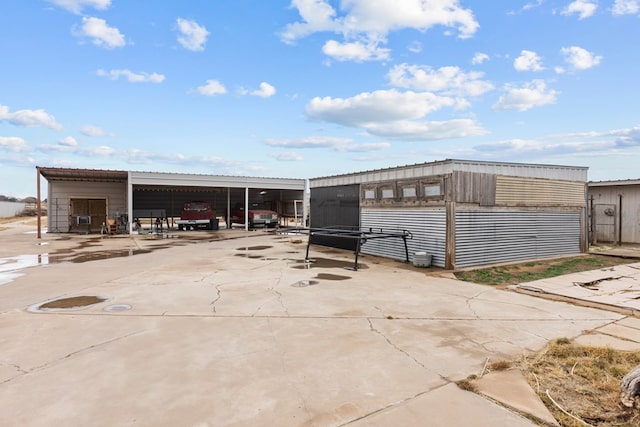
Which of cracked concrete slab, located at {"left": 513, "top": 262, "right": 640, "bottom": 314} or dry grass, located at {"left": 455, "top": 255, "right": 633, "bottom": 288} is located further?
dry grass, located at {"left": 455, "top": 255, "right": 633, "bottom": 288}

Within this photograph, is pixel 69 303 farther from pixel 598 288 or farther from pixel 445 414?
pixel 598 288

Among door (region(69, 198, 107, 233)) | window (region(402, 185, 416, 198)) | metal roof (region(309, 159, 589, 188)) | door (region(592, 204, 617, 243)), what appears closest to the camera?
metal roof (region(309, 159, 589, 188))

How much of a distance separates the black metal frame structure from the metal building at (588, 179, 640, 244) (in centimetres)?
1192

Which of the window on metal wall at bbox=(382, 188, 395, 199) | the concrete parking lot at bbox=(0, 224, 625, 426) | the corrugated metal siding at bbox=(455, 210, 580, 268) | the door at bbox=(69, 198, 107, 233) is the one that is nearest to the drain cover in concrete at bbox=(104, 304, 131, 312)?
the concrete parking lot at bbox=(0, 224, 625, 426)

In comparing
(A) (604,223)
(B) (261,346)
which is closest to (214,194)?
(A) (604,223)

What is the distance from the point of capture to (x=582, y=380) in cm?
429

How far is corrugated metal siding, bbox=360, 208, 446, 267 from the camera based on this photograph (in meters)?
12.3

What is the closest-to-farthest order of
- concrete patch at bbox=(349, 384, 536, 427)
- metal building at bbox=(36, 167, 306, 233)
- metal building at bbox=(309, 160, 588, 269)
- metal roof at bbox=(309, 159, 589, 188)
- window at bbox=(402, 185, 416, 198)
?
concrete patch at bbox=(349, 384, 536, 427), metal building at bbox=(309, 160, 588, 269), metal roof at bbox=(309, 159, 589, 188), window at bbox=(402, 185, 416, 198), metal building at bbox=(36, 167, 306, 233)

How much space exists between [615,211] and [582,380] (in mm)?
18668

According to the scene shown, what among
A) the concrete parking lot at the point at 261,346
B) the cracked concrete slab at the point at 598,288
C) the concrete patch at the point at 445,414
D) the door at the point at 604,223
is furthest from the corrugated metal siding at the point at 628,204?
the concrete patch at the point at 445,414

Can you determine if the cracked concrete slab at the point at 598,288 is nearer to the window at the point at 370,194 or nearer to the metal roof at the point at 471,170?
the metal roof at the point at 471,170

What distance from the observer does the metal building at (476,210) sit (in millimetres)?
12070

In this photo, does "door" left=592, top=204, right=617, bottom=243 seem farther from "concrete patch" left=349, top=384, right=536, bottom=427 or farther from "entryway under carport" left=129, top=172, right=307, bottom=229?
"entryway under carport" left=129, top=172, right=307, bottom=229

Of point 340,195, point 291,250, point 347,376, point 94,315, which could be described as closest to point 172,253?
point 291,250
